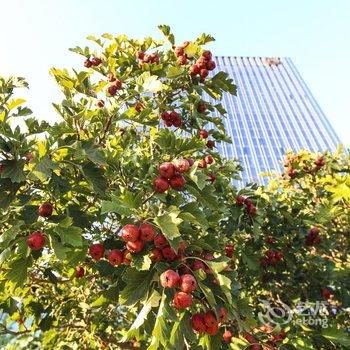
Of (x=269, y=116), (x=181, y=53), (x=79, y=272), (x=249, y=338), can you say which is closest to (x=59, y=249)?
(x=79, y=272)

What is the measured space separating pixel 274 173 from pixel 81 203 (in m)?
5.28

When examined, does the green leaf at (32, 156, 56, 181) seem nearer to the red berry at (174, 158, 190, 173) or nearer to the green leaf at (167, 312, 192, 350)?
the red berry at (174, 158, 190, 173)

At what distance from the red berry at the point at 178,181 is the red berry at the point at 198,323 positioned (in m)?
0.91

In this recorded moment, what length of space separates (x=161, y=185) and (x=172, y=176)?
0.35 ft

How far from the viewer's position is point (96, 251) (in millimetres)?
3146

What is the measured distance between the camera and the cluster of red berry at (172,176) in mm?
2885

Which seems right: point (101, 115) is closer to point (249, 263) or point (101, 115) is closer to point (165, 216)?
point (165, 216)

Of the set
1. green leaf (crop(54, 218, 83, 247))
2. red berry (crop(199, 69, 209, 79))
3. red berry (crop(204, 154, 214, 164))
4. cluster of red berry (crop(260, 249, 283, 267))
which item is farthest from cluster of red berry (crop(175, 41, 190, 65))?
green leaf (crop(54, 218, 83, 247))

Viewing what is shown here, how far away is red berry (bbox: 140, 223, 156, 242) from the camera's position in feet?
8.55

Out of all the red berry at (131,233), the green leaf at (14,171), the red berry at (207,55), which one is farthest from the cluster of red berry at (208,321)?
the red berry at (207,55)

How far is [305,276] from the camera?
19.3 ft

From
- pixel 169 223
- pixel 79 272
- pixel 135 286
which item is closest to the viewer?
pixel 169 223

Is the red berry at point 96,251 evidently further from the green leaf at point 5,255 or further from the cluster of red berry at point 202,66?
the cluster of red berry at point 202,66

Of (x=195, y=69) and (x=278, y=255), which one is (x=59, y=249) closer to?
(x=195, y=69)
